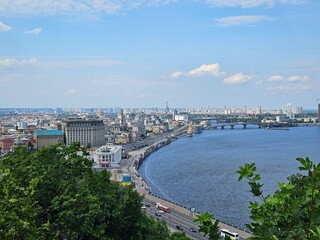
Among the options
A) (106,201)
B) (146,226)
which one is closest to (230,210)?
(146,226)

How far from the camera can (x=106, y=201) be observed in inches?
197

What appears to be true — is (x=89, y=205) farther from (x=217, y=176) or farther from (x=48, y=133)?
(x=48, y=133)

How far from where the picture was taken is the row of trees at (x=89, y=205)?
1258mm

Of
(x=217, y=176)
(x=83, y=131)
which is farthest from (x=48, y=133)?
(x=217, y=176)

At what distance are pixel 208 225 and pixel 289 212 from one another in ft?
0.90

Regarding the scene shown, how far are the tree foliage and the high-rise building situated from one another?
74.2 ft

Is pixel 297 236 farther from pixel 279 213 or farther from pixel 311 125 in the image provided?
pixel 311 125

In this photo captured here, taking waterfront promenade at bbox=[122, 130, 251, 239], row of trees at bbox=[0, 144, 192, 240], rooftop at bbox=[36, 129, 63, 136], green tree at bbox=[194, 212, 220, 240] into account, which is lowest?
waterfront promenade at bbox=[122, 130, 251, 239]

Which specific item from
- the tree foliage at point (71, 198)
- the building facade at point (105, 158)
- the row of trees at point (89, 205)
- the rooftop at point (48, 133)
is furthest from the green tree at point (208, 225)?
the rooftop at point (48, 133)

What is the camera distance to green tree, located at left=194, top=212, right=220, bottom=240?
1312 millimetres

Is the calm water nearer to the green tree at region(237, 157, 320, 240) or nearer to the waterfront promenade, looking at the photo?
the waterfront promenade

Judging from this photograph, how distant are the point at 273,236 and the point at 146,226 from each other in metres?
4.64

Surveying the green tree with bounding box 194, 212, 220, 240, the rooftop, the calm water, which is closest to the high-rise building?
the rooftop

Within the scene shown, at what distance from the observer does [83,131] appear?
93.5ft
